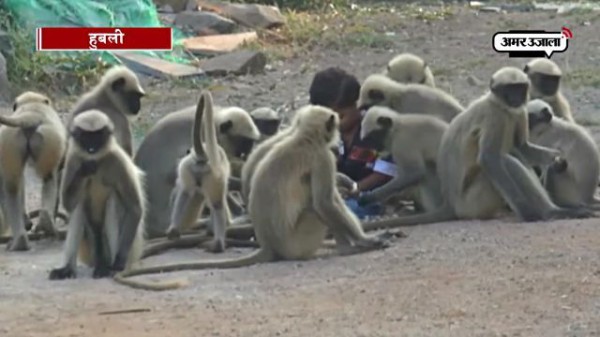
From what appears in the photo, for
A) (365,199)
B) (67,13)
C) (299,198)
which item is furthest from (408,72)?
(67,13)

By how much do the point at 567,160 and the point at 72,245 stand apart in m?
3.34

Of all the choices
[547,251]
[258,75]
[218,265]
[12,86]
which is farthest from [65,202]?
[258,75]

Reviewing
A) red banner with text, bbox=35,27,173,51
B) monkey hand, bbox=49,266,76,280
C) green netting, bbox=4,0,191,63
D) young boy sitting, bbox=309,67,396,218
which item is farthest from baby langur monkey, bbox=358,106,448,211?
red banner with text, bbox=35,27,173,51

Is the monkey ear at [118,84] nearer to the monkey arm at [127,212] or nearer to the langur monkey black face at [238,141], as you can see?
the langur monkey black face at [238,141]

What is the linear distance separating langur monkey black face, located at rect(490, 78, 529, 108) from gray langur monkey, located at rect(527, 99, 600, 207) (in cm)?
29

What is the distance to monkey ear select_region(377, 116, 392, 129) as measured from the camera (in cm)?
993

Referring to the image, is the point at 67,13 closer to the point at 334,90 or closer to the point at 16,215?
the point at 334,90

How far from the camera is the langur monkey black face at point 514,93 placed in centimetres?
958

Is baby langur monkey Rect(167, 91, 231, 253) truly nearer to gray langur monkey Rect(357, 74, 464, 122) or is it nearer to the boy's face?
the boy's face

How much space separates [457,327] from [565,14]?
52.1 ft

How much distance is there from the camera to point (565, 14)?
71.7 ft

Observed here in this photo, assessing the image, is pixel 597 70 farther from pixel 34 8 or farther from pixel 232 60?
pixel 34 8

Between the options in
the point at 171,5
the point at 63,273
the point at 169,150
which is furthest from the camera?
the point at 171,5

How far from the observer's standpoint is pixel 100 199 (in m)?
8.55
